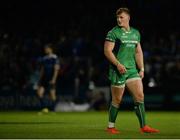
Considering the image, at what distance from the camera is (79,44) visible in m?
26.8

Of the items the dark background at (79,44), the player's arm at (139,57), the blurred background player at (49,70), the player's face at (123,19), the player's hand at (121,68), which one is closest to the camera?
the player's hand at (121,68)

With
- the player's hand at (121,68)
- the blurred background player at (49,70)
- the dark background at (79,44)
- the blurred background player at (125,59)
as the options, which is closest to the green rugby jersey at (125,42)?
the blurred background player at (125,59)

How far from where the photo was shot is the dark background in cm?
2502

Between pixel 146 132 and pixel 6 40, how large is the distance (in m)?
16.6

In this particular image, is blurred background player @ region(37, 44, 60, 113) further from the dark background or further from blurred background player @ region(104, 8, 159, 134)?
blurred background player @ region(104, 8, 159, 134)

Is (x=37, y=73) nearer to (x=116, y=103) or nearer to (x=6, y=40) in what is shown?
(x=6, y=40)

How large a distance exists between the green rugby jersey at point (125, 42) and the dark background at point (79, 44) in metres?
12.7

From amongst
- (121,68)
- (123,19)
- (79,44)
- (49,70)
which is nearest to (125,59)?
(121,68)

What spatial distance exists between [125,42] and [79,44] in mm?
14945

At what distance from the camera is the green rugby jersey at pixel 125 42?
39.1ft

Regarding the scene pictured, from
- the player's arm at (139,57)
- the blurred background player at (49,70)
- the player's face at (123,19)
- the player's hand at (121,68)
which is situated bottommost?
the blurred background player at (49,70)

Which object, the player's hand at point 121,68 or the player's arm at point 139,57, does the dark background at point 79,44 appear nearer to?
the player's arm at point 139,57

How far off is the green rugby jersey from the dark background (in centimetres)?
1274

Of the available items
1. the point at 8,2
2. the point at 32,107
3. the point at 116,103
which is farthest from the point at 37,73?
the point at 116,103
